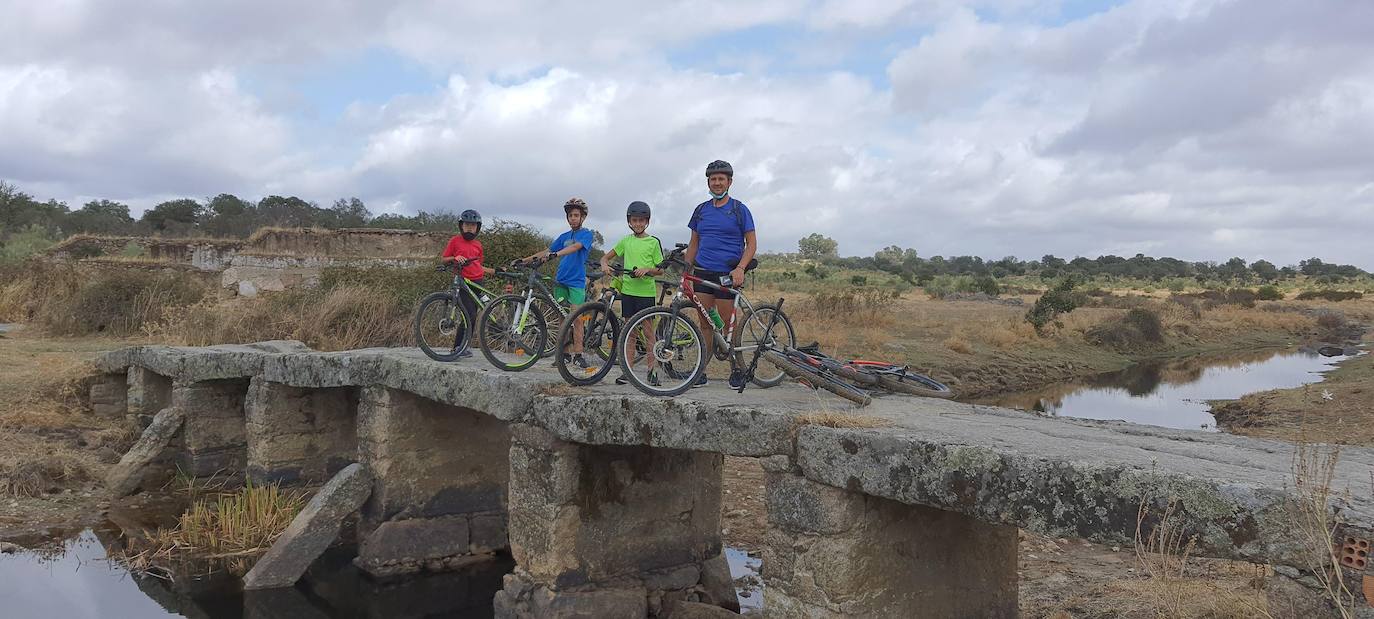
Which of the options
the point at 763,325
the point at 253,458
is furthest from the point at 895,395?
the point at 253,458

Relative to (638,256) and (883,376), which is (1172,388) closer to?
(883,376)

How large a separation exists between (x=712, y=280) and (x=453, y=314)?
9.48 feet

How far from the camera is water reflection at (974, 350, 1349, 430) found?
17328 mm

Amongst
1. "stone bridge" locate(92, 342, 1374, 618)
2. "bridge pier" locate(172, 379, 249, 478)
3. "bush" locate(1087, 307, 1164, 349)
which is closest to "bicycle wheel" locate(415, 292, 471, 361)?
"stone bridge" locate(92, 342, 1374, 618)

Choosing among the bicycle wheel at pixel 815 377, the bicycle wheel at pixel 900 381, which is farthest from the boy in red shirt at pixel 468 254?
the bicycle wheel at pixel 900 381

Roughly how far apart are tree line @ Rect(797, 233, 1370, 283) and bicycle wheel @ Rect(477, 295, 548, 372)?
63080 millimetres

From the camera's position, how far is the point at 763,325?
7266mm

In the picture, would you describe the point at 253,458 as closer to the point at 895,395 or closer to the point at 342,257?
the point at 895,395

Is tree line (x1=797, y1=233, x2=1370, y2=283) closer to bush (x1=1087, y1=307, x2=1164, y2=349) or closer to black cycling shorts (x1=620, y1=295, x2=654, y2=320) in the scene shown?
bush (x1=1087, y1=307, x2=1164, y2=349)

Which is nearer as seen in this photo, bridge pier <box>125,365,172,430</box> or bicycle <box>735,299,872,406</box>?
bicycle <box>735,299,872,406</box>

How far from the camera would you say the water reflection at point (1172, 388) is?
17.3 meters

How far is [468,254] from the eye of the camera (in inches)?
337

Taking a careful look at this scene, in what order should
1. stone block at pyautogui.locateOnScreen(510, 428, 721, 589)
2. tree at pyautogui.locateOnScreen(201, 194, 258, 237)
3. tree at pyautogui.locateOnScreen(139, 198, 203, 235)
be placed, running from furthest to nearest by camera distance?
tree at pyautogui.locateOnScreen(139, 198, 203, 235) < tree at pyautogui.locateOnScreen(201, 194, 258, 237) < stone block at pyautogui.locateOnScreen(510, 428, 721, 589)

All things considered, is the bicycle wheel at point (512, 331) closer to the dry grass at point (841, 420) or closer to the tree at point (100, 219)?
the dry grass at point (841, 420)
